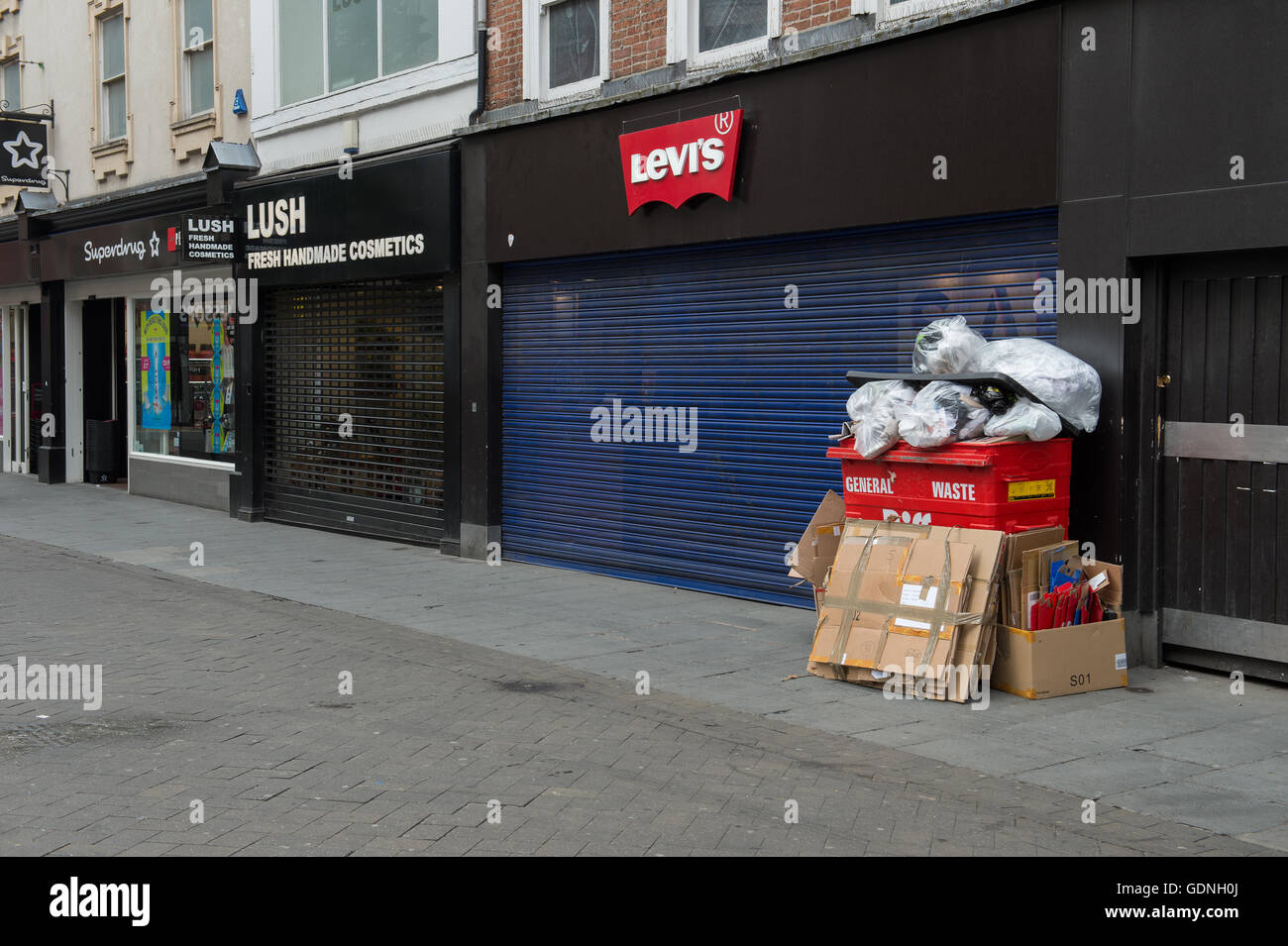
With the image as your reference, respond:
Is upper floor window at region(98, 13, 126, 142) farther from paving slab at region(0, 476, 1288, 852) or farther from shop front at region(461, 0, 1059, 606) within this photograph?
shop front at region(461, 0, 1059, 606)

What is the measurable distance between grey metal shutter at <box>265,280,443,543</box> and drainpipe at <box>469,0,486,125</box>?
1913 mm

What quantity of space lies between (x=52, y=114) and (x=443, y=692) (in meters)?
18.4

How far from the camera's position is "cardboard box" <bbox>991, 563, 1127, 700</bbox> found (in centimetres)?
757

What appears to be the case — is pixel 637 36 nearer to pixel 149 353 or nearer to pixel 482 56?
pixel 482 56

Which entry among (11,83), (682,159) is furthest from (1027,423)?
(11,83)

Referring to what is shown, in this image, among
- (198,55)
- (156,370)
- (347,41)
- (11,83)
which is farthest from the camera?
(11,83)

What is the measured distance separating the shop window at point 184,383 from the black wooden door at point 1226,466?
12.6 metres

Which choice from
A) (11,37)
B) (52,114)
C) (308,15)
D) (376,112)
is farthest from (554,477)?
(11,37)

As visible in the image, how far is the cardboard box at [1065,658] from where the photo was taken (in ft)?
24.8

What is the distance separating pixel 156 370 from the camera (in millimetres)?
19625

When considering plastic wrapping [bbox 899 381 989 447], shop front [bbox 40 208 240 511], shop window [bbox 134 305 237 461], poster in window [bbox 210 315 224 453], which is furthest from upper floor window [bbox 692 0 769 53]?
poster in window [bbox 210 315 224 453]

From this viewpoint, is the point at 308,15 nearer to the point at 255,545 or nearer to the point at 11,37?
the point at 255,545

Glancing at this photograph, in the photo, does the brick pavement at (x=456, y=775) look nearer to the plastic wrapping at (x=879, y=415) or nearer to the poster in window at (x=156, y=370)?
the plastic wrapping at (x=879, y=415)

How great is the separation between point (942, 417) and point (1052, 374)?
727 millimetres
